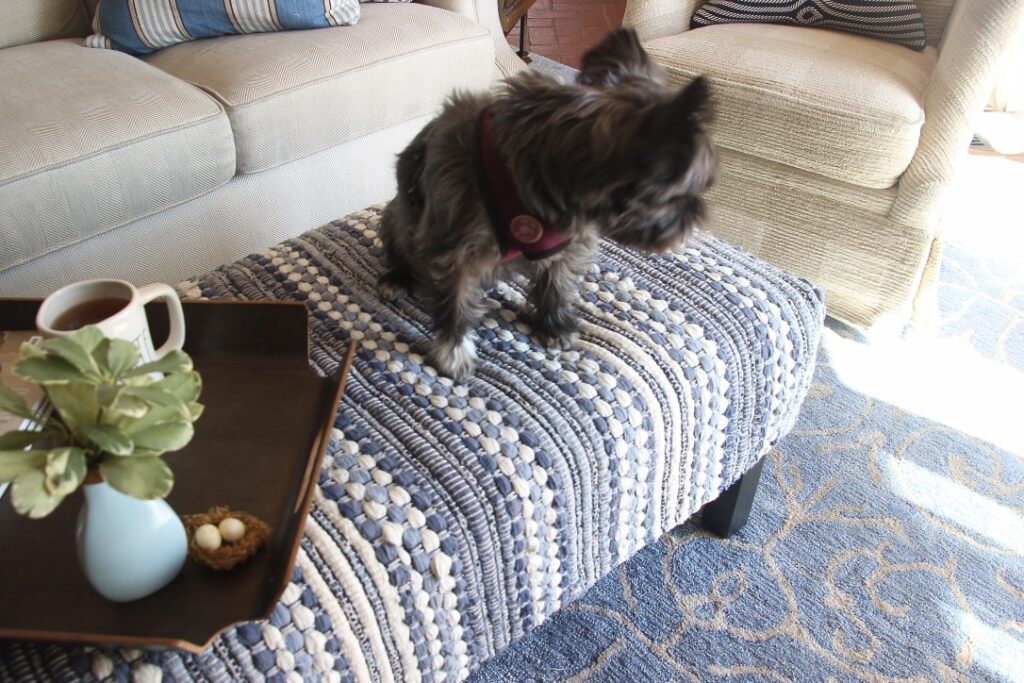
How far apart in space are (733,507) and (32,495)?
1.09 meters

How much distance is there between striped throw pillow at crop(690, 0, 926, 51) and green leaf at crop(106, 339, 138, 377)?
198 centimetres

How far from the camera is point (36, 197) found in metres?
1.36

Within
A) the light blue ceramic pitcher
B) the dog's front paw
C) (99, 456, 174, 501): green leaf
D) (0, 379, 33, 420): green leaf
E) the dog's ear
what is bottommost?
the dog's front paw

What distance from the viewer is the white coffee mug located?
0.69m

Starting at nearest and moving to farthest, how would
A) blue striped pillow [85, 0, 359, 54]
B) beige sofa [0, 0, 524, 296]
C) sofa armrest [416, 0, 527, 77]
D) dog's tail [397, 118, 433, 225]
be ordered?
dog's tail [397, 118, 433, 225] → beige sofa [0, 0, 524, 296] → blue striped pillow [85, 0, 359, 54] → sofa armrest [416, 0, 527, 77]

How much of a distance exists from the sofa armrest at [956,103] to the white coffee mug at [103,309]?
5.06 ft

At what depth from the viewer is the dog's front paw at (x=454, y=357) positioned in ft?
3.31

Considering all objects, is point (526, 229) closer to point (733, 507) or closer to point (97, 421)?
→ point (97, 421)

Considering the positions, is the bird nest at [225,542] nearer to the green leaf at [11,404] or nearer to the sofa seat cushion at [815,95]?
the green leaf at [11,404]

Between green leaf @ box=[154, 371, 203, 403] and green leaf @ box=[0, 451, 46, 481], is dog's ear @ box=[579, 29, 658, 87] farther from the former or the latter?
green leaf @ box=[0, 451, 46, 481]

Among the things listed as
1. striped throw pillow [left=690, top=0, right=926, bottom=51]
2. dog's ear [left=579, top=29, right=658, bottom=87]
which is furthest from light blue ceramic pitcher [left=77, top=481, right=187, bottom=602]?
striped throw pillow [left=690, top=0, right=926, bottom=51]

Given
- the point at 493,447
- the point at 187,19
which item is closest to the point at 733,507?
the point at 493,447

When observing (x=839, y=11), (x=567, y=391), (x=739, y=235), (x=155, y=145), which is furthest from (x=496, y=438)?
(x=839, y=11)

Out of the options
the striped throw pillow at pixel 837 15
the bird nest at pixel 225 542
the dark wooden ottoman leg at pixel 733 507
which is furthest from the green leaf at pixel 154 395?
the striped throw pillow at pixel 837 15
